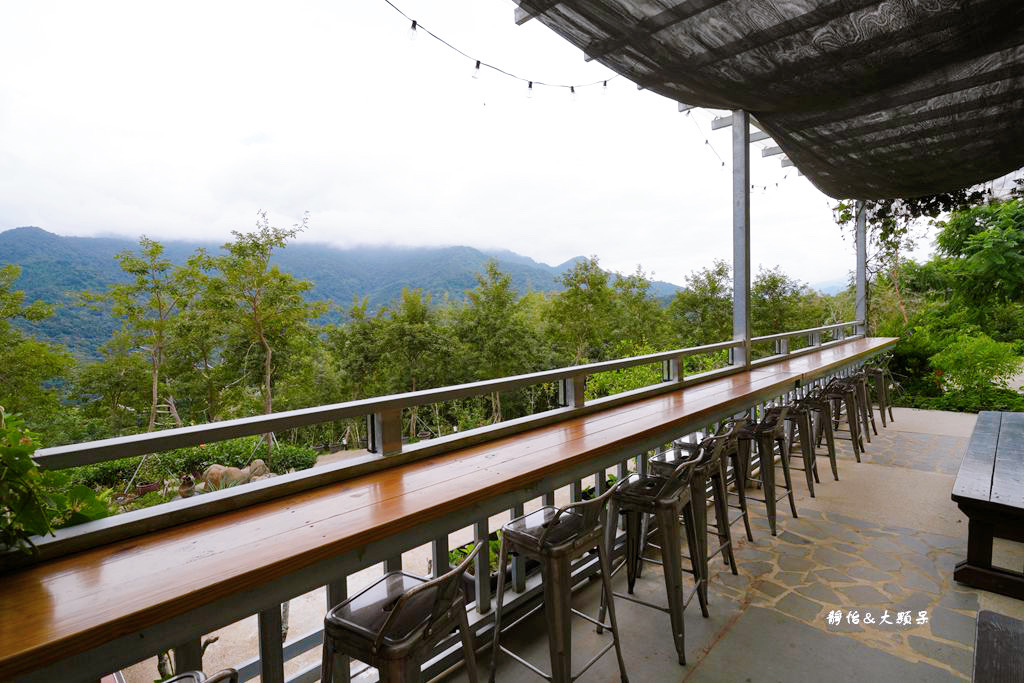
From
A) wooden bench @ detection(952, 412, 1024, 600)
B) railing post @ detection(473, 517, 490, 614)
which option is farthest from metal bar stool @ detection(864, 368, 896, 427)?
railing post @ detection(473, 517, 490, 614)

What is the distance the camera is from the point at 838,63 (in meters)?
2.41

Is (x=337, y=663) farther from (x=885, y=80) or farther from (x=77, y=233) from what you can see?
(x=77, y=233)

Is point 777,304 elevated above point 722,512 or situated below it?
above

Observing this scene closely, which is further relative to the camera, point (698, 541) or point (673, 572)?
point (698, 541)

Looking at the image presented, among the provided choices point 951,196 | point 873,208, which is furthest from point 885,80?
point 873,208

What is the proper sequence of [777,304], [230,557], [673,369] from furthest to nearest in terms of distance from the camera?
[777,304] → [673,369] → [230,557]

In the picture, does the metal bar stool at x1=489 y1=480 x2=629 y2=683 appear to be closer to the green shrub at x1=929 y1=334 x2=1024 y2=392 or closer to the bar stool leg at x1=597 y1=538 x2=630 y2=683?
the bar stool leg at x1=597 y1=538 x2=630 y2=683

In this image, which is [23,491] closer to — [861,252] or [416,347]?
[861,252]

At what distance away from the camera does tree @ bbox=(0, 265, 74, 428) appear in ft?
43.7

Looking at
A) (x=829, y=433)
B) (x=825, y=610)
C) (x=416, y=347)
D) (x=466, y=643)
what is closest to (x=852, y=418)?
(x=829, y=433)

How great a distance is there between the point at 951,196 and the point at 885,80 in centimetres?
460

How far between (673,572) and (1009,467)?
2.24 m

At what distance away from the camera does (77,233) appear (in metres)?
33.8

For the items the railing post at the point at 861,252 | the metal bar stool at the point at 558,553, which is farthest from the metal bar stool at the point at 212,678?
the railing post at the point at 861,252
